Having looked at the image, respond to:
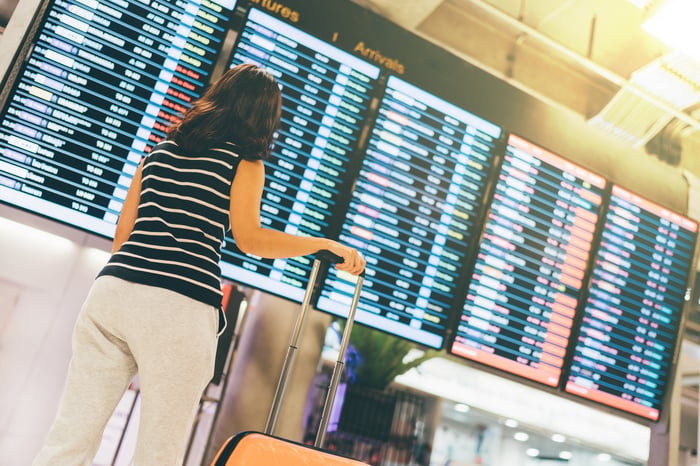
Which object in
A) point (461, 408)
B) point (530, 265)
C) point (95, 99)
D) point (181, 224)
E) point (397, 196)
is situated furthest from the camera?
point (461, 408)

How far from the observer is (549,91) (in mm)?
4473

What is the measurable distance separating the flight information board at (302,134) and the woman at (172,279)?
107cm

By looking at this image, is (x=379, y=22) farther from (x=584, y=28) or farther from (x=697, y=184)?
(x=697, y=184)

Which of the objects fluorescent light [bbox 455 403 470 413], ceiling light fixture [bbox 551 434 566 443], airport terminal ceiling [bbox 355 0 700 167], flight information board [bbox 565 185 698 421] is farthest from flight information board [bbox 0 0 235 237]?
ceiling light fixture [bbox 551 434 566 443]

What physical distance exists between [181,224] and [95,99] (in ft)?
4.58

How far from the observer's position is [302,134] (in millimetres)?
2998

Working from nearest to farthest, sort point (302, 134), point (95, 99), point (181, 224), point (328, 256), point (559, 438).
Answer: point (181, 224) < point (328, 256) < point (95, 99) < point (302, 134) < point (559, 438)

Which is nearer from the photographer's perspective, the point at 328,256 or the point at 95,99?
the point at 328,256

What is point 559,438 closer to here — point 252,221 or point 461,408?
point 461,408

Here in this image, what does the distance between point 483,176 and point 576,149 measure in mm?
851

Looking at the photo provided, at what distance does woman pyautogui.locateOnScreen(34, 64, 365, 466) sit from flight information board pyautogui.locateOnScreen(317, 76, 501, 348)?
133cm

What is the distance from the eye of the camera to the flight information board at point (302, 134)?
9.34ft

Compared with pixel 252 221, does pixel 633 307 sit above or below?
above

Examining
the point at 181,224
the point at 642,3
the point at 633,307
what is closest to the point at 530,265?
the point at 633,307
